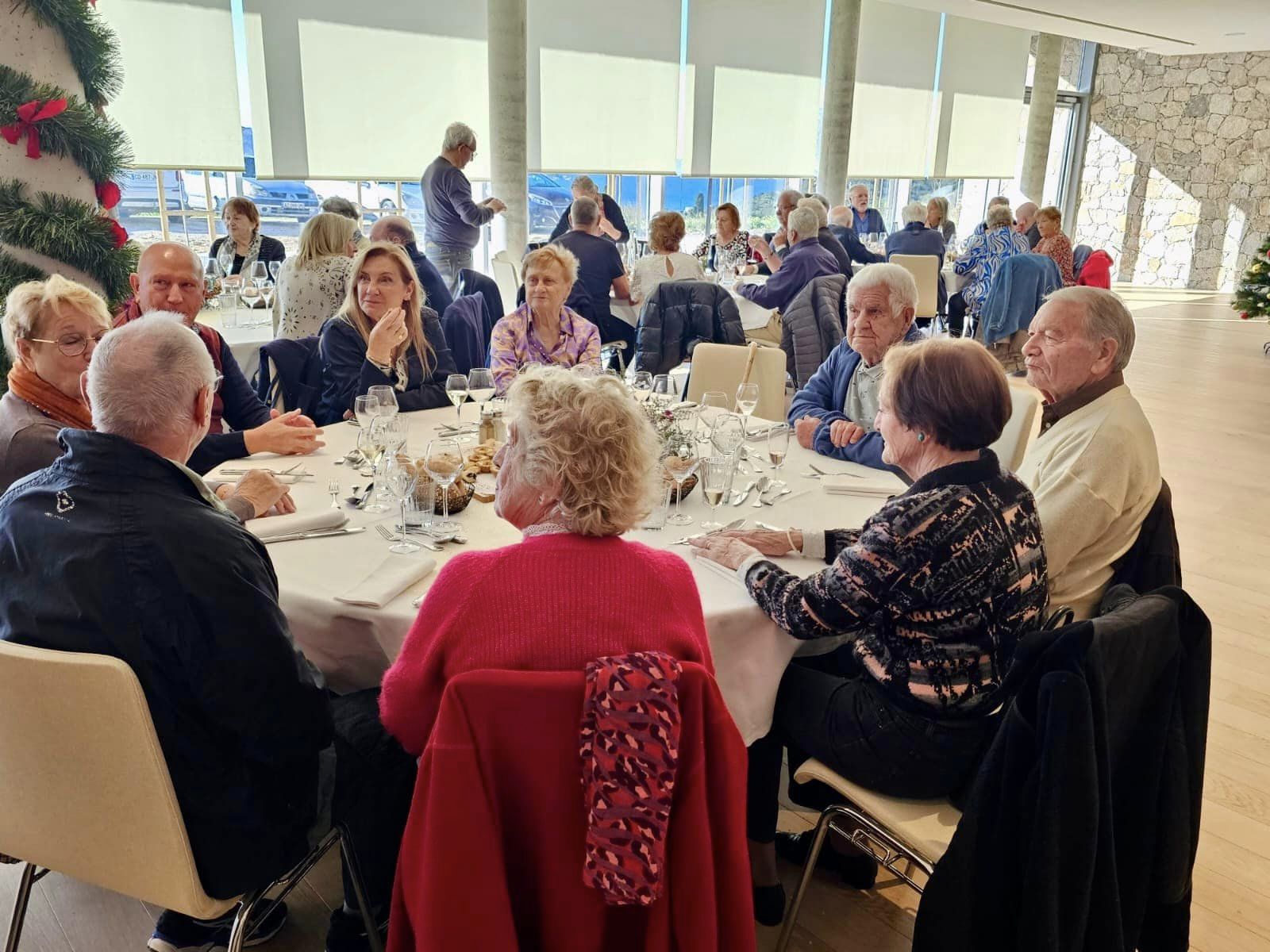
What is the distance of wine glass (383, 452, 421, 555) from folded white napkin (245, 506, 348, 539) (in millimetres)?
146

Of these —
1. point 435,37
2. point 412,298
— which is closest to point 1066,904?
point 412,298

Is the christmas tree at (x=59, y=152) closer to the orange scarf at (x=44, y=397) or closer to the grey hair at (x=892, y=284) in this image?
the orange scarf at (x=44, y=397)

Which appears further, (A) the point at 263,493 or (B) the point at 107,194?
(B) the point at 107,194

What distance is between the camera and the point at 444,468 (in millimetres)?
2117

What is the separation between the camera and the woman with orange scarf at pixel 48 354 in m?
2.32

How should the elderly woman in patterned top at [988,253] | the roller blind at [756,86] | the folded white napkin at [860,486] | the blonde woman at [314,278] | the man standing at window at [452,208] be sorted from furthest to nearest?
the roller blind at [756,86] → the elderly woman in patterned top at [988,253] → the man standing at window at [452,208] → the blonde woman at [314,278] → the folded white napkin at [860,486]

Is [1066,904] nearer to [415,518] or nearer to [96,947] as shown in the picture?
[415,518]

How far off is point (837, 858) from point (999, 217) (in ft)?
24.5

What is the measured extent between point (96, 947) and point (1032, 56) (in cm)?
1763

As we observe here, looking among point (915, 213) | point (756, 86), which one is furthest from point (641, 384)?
point (756, 86)

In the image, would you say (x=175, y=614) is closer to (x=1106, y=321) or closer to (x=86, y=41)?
(x=1106, y=321)

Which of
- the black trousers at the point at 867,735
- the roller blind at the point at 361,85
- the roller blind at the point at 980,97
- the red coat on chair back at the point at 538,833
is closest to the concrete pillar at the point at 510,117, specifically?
the roller blind at the point at 361,85

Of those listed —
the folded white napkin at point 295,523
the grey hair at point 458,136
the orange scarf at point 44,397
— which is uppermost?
the grey hair at point 458,136

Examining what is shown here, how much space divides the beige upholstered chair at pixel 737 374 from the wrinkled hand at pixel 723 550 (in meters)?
1.84
